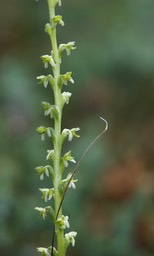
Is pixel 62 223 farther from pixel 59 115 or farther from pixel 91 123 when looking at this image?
pixel 91 123

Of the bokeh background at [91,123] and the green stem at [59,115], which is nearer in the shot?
the green stem at [59,115]

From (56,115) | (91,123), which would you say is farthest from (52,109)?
(91,123)

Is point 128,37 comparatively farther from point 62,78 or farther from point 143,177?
point 62,78

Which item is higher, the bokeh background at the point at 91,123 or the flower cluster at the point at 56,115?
the bokeh background at the point at 91,123

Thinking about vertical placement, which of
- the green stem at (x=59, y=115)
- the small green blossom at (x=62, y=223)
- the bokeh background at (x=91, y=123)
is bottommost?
the small green blossom at (x=62, y=223)

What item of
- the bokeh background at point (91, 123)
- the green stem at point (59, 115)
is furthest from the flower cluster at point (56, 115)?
the bokeh background at point (91, 123)

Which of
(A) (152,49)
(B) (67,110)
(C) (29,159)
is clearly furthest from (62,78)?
(B) (67,110)

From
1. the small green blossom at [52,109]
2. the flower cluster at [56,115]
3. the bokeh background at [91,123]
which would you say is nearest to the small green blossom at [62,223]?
the flower cluster at [56,115]

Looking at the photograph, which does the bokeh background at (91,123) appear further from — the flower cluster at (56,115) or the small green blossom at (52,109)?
the small green blossom at (52,109)
